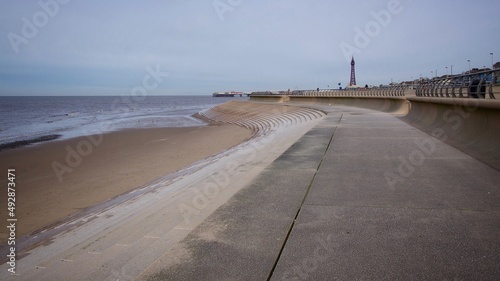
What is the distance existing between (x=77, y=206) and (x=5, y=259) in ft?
15.0

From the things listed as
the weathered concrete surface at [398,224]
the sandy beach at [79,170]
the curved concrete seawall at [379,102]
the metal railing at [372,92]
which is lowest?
the sandy beach at [79,170]

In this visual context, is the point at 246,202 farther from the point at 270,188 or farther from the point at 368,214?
the point at 368,214

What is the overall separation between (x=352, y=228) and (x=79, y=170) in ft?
41.7

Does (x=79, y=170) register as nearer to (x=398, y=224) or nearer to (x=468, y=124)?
(x=398, y=224)

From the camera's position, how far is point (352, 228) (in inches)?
155

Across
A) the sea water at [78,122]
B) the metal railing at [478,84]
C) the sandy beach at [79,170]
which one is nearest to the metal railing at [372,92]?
the metal railing at [478,84]

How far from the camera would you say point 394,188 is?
545 cm

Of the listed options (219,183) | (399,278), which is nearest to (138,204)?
(219,183)

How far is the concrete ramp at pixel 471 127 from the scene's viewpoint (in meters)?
7.35

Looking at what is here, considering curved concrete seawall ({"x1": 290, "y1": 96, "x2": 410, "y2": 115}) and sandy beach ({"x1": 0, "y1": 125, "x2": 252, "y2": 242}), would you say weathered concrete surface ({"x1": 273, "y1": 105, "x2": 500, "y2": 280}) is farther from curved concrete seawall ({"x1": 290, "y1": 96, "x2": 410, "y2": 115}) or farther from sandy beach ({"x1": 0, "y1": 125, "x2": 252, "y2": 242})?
curved concrete seawall ({"x1": 290, "y1": 96, "x2": 410, "y2": 115})

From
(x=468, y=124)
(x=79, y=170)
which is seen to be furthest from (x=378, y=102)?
(x=79, y=170)

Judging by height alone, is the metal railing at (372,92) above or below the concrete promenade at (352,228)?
above

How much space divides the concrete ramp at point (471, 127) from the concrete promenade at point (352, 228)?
33.8 inches

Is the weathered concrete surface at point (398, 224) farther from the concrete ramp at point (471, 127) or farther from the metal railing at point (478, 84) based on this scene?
the metal railing at point (478, 84)
